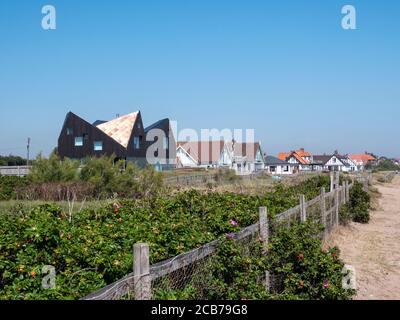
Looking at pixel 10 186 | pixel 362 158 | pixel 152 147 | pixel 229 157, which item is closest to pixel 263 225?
pixel 10 186

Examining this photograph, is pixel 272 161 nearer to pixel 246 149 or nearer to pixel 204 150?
pixel 246 149

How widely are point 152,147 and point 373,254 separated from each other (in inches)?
2219

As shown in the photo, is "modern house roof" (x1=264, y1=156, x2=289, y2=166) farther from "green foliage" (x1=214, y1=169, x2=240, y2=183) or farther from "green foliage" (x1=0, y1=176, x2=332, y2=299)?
"green foliage" (x1=0, y1=176, x2=332, y2=299)

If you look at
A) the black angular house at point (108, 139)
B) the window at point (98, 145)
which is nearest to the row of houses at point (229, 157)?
the black angular house at point (108, 139)

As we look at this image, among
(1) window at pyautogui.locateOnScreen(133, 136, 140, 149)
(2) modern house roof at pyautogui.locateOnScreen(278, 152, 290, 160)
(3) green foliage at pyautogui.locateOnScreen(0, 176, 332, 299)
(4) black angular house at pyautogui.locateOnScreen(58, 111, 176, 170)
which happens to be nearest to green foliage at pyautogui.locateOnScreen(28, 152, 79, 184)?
(3) green foliage at pyautogui.locateOnScreen(0, 176, 332, 299)

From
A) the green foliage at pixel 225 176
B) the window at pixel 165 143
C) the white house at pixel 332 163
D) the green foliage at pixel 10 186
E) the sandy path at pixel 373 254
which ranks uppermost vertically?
the window at pixel 165 143

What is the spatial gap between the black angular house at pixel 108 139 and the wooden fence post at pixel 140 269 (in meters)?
49.8

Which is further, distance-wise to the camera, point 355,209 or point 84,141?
point 84,141

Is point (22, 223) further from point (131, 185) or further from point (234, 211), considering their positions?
point (131, 185)

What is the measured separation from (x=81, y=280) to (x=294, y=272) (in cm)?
352

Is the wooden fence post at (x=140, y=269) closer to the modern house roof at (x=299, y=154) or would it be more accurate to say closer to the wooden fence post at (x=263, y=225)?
the wooden fence post at (x=263, y=225)

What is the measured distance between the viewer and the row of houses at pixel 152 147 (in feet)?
190

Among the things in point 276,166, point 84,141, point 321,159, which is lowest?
point 276,166

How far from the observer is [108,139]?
190 ft
